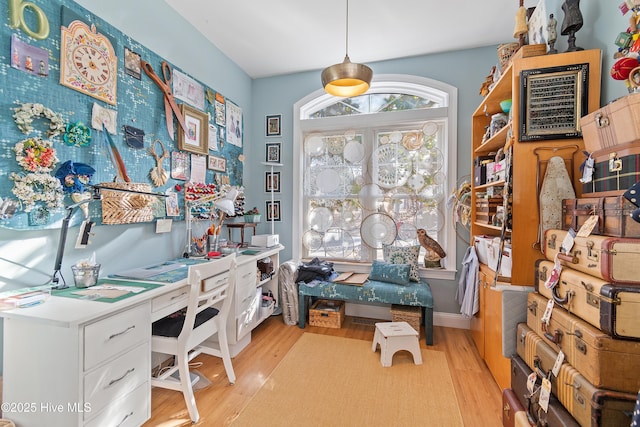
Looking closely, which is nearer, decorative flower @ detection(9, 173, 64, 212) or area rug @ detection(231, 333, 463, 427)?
decorative flower @ detection(9, 173, 64, 212)

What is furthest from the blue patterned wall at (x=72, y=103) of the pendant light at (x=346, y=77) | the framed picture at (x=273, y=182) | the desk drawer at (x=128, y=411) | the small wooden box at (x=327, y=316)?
the small wooden box at (x=327, y=316)

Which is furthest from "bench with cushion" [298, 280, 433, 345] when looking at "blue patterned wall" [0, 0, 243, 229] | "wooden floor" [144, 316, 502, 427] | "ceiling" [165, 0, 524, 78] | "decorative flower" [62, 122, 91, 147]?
"ceiling" [165, 0, 524, 78]

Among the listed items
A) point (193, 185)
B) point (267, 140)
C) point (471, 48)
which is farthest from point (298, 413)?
point (471, 48)

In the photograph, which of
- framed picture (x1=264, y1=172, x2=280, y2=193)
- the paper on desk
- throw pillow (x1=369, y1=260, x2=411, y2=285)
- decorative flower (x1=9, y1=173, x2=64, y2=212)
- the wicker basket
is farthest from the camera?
framed picture (x1=264, y1=172, x2=280, y2=193)

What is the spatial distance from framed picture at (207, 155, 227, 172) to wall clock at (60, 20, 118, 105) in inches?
39.3

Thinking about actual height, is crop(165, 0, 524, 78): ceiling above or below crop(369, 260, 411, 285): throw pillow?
above

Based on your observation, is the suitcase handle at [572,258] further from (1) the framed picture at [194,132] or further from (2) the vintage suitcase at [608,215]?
(1) the framed picture at [194,132]

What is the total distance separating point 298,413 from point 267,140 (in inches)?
112

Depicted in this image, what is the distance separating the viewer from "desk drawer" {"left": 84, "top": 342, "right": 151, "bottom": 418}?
1.20 meters

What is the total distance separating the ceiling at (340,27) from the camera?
2.26 meters

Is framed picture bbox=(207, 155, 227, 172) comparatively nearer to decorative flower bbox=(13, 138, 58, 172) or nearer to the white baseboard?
decorative flower bbox=(13, 138, 58, 172)

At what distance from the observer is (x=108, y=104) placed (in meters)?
1.81

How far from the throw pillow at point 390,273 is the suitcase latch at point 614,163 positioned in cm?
188

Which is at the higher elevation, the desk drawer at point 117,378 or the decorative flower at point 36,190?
the decorative flower at point 36,190
